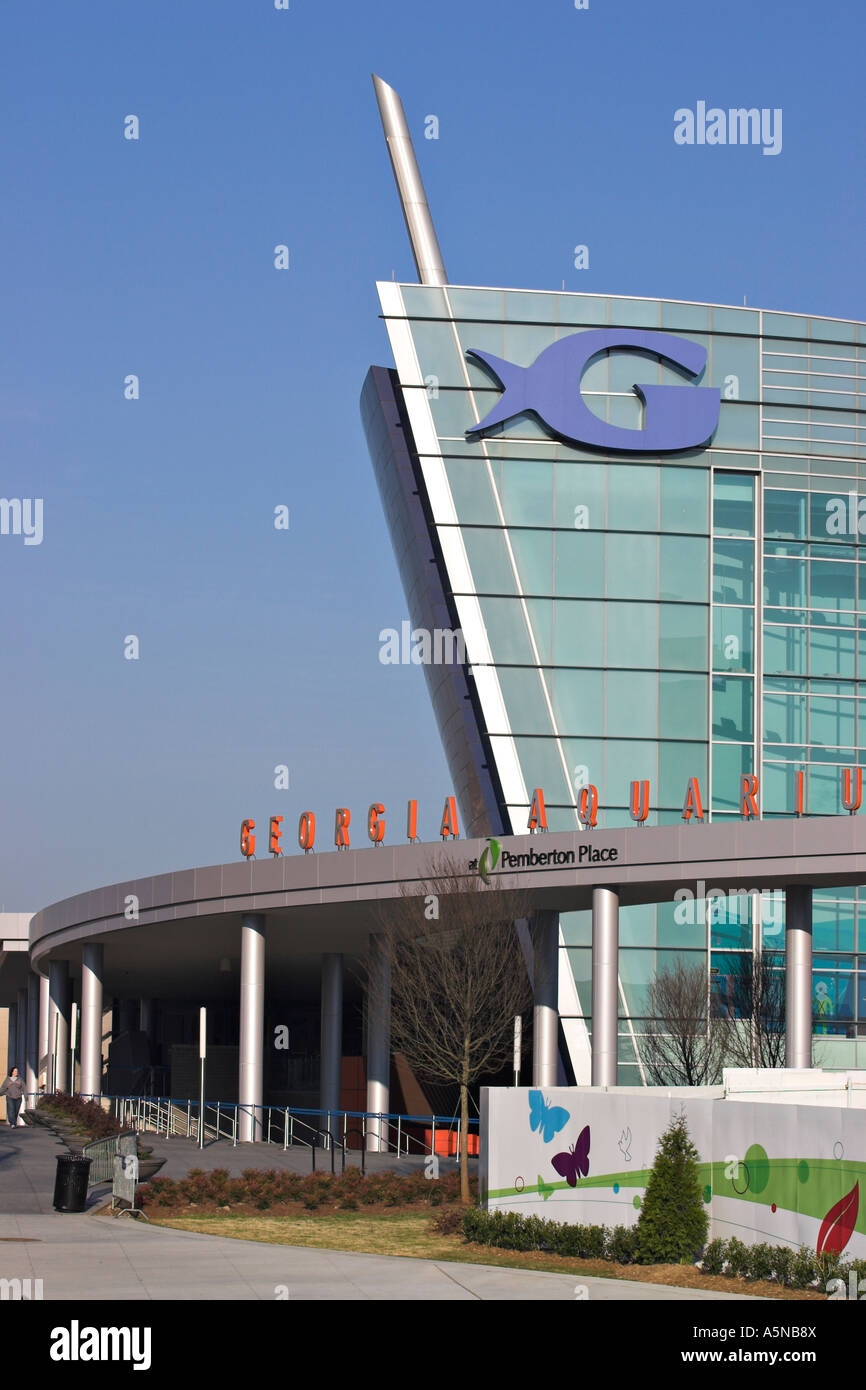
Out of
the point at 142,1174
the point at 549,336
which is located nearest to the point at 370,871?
the point at 142,1174

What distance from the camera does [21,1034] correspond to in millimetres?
100188

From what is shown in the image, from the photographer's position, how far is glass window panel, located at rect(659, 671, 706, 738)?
195ft

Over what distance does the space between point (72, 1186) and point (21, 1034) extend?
76.7 m

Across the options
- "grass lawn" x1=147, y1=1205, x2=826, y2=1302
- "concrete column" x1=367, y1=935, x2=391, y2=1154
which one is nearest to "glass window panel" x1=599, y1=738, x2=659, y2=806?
"concrete column" x1=367, y1=935, x2=391, y2=1154

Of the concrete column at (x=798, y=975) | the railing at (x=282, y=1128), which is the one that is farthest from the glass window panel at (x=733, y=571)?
the concrete column at (x=798, y=975)

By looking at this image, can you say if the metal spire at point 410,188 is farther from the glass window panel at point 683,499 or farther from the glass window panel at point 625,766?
the glass window panel at point 625,766

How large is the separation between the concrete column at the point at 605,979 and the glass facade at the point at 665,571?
14.6 meters

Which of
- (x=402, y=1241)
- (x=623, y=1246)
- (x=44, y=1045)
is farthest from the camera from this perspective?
(x=44, y=1045)

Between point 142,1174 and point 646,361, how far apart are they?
3875cm

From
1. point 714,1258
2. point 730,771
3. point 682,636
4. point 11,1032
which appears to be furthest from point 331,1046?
point 11,1032

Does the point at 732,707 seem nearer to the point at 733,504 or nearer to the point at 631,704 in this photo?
the point at 631,704

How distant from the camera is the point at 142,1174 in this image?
3147 centimetres

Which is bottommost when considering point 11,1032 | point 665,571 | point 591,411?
point 11,1032
